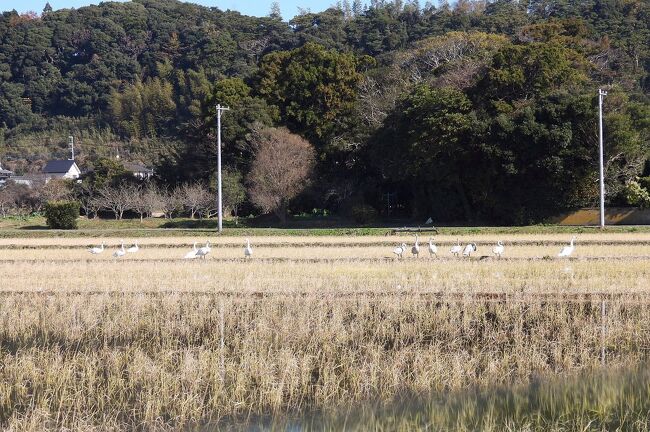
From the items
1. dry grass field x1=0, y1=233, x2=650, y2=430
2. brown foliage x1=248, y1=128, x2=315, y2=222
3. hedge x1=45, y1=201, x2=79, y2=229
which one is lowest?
dry grass field x1=0, y1=233, x2=650, y2=430

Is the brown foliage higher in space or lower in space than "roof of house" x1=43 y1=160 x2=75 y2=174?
lower

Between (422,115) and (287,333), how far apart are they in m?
35.1

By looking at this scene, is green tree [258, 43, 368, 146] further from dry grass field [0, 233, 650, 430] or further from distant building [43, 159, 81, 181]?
dry grass field [0, 233, 650, 430]

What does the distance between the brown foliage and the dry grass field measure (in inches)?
1119

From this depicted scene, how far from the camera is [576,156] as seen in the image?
4259 centimetres

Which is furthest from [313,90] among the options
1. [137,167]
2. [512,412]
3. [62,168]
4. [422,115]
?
[512,412]

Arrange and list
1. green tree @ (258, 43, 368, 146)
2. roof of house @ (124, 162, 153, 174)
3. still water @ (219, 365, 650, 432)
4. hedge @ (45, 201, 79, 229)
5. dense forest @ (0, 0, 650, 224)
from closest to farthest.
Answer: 1. still water @ (219, 365, 650, 432)
2. dense forest @ (0, 0, 650, 224)
3. hedge @ (45, 201, 79, 229)
4. green tree @ (258, 43, 368, 146)
5. roof of house @ (124, 162, 153, 174)

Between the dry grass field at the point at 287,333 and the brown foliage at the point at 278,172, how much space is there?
93.2 feet

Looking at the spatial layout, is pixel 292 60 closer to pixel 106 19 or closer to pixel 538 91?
pixel 538 91

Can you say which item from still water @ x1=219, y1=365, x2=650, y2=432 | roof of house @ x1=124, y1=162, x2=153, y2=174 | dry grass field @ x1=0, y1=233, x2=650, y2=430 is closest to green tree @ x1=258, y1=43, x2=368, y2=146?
roof of house @ x1=124, y1=162, x2=153, y2=174

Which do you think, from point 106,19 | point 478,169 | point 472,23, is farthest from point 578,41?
point 106,19

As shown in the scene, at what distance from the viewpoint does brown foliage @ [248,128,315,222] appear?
5062 centimetres

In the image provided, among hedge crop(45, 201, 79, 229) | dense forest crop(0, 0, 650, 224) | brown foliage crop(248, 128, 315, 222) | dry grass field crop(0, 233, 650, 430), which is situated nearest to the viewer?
dry grass field crop(0, 233, 650, 430)

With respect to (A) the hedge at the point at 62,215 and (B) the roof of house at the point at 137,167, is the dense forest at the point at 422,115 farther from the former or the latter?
(A) the hedge at the point at 62,215
